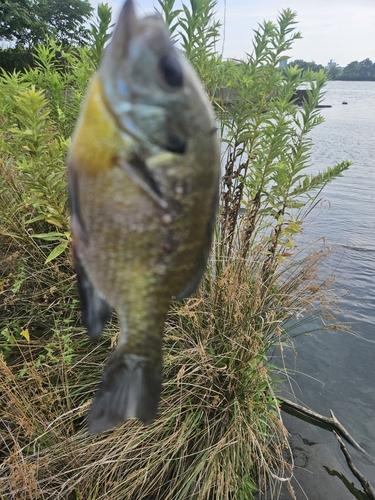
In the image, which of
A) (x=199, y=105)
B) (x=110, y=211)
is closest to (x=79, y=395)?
(x=110, y=211)

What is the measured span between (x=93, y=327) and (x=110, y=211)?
0.66 feet

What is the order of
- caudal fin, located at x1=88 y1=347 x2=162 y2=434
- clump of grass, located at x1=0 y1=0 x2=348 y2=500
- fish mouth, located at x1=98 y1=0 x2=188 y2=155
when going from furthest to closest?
clump of grass, located at x1=0 y1=0 x2=348 y2=500 < caudal fin, located at x1=88 y1=347 x2=162 y2=434 < fish mouth, located at x1=98 y1=0 x2=188 y2=155

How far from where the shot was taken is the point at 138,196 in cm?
58

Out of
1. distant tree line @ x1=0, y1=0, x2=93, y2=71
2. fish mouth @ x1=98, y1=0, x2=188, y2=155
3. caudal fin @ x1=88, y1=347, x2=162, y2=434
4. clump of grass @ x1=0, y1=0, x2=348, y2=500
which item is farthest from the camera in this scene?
distant tree line @ x1=0, y1=0, x2=93, y2=71

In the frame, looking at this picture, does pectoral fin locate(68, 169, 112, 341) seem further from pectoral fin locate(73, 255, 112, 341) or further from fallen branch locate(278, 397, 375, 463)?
fallen branch locate(278, 397, 375, 463)

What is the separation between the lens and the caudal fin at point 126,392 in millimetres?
647

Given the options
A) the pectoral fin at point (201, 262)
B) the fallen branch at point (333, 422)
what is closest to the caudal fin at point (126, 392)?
the pectoral fin at point (201, 262)

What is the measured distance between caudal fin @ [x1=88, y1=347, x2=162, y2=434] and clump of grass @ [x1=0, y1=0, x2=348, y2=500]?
1281mm

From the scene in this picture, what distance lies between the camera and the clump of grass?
2.03 m

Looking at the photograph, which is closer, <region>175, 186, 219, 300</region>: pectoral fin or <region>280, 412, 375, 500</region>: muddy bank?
<region>175, 186, 219, 300</region>: pectoral fin

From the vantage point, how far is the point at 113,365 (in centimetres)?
68

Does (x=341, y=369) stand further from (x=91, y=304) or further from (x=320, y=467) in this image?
(x=91, y=304)

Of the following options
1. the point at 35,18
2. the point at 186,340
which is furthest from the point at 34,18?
the point at 186,340

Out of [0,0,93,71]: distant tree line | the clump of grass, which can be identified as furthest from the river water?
[0,0,93,71]: distant tree line
